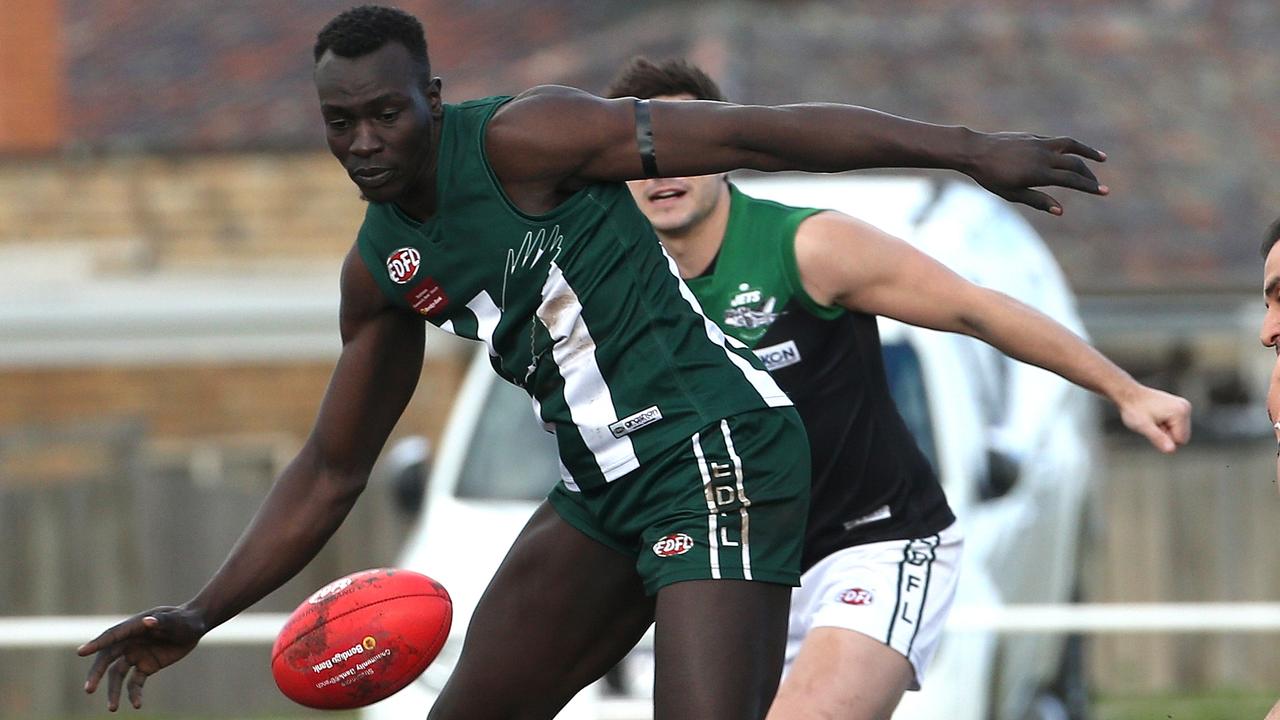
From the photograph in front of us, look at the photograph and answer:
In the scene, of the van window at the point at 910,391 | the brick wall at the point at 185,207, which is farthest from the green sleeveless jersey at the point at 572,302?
the brick wall at the point at 185,207

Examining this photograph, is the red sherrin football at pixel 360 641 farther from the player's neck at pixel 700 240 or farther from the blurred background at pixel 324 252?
the blurred background at pixel 324 252

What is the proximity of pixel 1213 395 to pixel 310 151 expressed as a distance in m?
8.15

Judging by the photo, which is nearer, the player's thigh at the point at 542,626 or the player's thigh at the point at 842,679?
the player's thigh at the point at 542,626

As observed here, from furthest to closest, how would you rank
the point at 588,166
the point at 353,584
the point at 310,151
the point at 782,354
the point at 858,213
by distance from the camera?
the point at 310,151, the point at 858,213, the point at 782,354, the point at 353,584, the point at 588,166

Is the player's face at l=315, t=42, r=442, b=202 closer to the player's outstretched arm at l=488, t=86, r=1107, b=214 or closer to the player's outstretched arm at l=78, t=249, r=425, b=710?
the player's outstretched arm at l=488, t=86, r=1107, b=214

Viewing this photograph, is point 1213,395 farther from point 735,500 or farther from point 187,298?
point 735,500

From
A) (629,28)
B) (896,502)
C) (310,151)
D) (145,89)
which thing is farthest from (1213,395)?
(896,502)

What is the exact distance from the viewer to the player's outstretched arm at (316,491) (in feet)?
15.6

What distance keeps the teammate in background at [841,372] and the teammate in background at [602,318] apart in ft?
2.09

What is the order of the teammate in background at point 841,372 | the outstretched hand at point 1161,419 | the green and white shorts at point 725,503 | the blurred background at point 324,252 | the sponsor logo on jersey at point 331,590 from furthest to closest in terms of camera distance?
the blurred background at point 324,252, the teammate in background at point 841,372, the sponsor logo on jersey at point 331,590, the outstretched hand at point 1161,419, the green and white shorts at point 725,503

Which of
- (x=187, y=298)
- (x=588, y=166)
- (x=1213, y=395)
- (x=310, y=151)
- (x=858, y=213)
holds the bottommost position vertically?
(x=1213, y=395)

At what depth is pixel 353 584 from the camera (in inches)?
197

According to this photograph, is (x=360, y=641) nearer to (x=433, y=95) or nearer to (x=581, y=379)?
(x=581, y=379)

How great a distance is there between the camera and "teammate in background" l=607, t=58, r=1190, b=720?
5.17m
